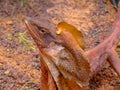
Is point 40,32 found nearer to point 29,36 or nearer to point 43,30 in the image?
point 43,30

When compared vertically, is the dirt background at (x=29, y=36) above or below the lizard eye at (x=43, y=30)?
below

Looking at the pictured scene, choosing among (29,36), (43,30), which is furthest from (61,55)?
(29,36)

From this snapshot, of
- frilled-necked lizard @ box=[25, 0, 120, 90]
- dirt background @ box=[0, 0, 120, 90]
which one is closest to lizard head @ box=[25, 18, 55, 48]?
frilled-necked lizard @ box=[25, 0, 120, 90]

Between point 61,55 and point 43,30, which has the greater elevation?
point 43,30

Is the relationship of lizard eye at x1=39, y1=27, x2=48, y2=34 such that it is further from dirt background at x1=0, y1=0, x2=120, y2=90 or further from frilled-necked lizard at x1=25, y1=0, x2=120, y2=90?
dirt background at x1=0, y1=0, x2=120, y2=90

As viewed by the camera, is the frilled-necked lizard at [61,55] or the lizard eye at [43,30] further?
the lizard eye at [43,30]

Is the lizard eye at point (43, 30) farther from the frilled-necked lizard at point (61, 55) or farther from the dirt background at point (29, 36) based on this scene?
the dirt background at point (29, 36)

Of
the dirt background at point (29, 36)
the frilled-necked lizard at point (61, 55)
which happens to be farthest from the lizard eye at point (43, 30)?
the dirt background at point (29, 36)

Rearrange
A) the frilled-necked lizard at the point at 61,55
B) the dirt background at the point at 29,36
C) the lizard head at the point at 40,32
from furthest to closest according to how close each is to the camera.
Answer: the dirt background at the point at 29,36 < the lizard head at the point at 40,32 < the frilled-necked lizard at the point at 61,55
